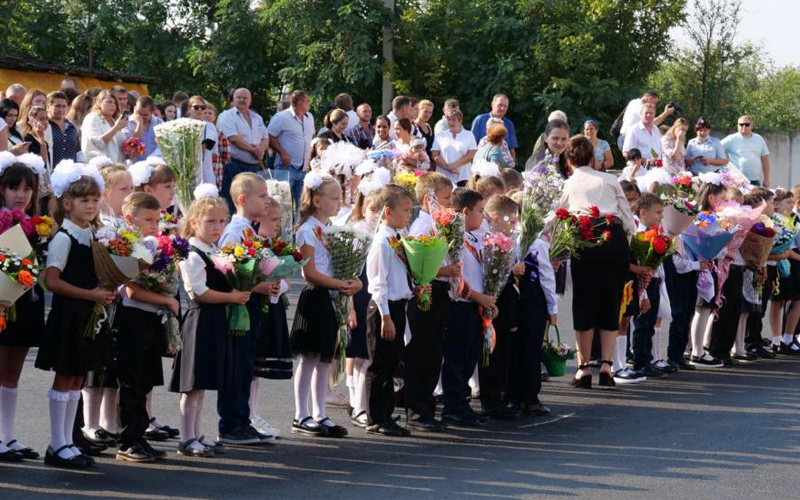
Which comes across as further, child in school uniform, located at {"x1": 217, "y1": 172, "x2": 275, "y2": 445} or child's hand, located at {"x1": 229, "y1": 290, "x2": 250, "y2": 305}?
child in school uniform, located at {"x1": 217, "y1": 172, "x2": 275, "y2": 445}

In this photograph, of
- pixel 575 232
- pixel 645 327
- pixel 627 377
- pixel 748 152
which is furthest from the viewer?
pixel 748 152

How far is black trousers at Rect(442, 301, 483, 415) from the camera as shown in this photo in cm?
998

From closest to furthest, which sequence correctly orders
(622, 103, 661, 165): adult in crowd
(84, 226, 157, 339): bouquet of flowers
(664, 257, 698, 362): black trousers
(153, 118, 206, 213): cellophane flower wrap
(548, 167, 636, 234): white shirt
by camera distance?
(84, 226, 157, 339): bouquet of flowers, (153, 118, 206, 213): cellophane flower wrap, (548, 167, 636, 234): white shirt, (664, 257, 698, 362): black trousers, (622, 103, 661, 165): adult in crowd

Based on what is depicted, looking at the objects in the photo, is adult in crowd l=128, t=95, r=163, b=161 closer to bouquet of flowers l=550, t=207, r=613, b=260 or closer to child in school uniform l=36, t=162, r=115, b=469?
bouquet of flowers l=550, t=207, r=613, b=260

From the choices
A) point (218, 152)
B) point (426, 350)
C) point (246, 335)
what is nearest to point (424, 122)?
point (218, 152)

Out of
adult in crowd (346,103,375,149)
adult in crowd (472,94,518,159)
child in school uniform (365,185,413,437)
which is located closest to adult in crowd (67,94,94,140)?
adult in crowd (346,103,375,149)

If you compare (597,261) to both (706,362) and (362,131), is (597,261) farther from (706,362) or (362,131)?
(362,131)

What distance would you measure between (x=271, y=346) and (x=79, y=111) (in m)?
7.35

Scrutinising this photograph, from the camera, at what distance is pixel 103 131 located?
48.1ft

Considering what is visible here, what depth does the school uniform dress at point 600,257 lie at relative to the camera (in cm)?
1145

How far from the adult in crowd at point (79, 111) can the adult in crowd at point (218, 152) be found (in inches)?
56.6

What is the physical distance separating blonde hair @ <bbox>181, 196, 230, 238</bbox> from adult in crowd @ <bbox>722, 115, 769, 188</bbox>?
1313 centimetres

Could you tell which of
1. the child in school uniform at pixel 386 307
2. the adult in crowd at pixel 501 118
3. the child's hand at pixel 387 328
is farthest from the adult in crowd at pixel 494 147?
the child's hand at pixel 387 328

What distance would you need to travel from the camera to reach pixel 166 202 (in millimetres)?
9305
